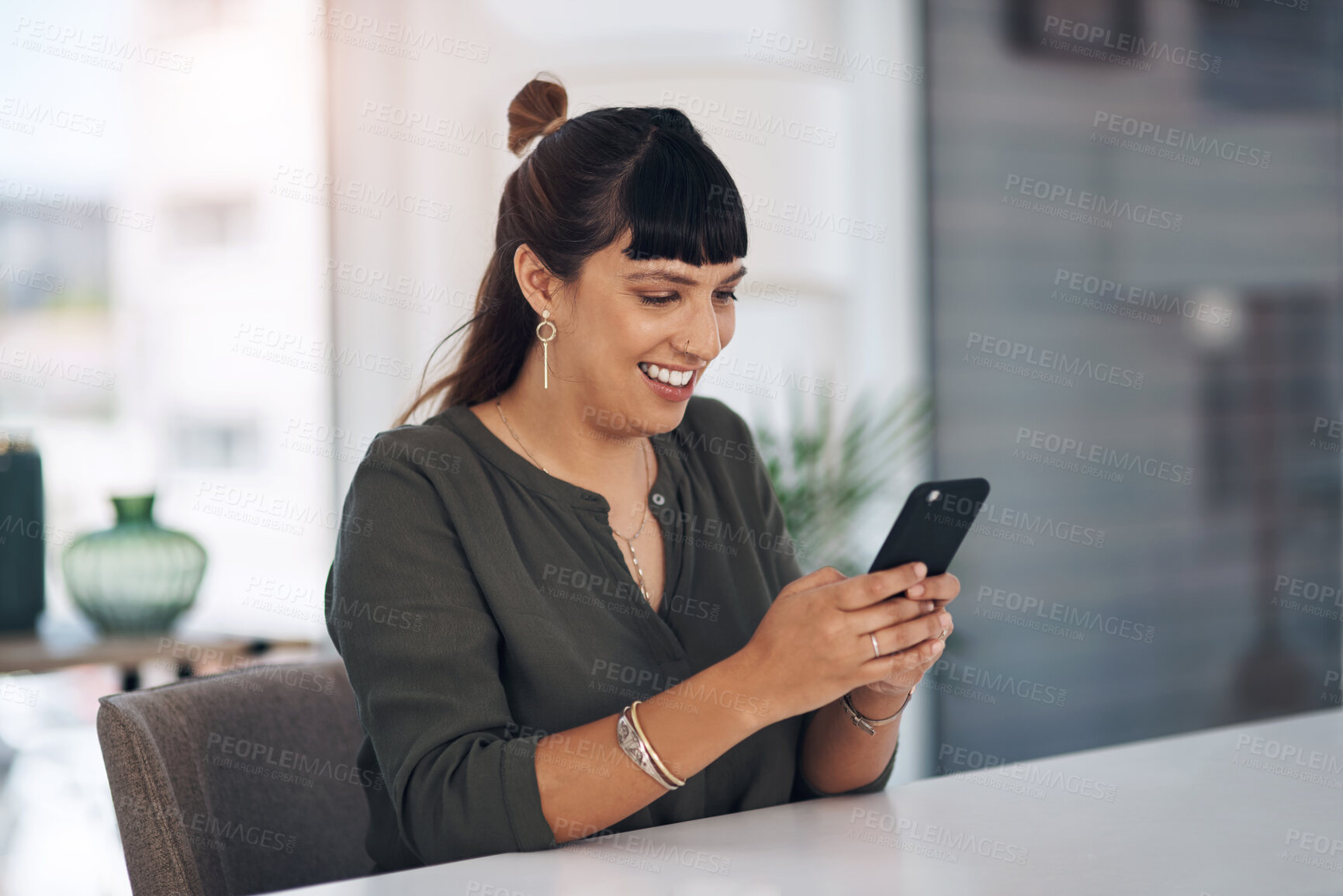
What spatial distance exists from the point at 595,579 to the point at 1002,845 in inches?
22.0

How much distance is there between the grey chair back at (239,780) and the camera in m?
1.20

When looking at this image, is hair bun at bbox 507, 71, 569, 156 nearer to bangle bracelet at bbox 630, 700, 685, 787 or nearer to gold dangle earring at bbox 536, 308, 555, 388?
gold dangle earring at bbox 536, 308, 555, 388

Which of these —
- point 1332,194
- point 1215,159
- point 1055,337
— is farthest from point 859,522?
point 1332,194

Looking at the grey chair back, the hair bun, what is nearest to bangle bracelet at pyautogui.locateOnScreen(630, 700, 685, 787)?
the grey chair back

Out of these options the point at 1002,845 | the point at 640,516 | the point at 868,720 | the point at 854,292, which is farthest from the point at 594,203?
the point at 854,292

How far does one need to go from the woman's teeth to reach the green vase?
160 centimetres

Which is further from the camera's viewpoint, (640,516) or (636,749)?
(640,516)

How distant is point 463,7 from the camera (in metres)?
3.17

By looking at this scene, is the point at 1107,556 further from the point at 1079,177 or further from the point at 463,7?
the point at 463,7

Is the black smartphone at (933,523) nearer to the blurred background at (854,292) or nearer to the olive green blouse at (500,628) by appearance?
the olive green blouse at (500,628)

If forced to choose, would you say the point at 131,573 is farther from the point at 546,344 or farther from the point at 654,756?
the point at 654,756

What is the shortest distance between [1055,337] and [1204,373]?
557 mm

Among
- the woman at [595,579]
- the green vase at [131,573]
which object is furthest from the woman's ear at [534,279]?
the green vase at [131,573]

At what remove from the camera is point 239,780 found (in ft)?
4.33
